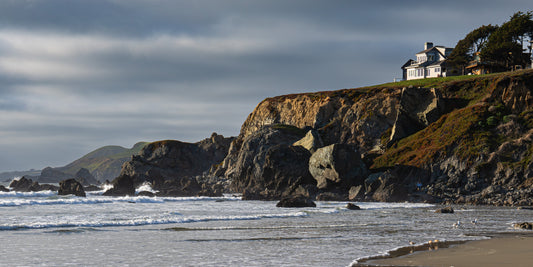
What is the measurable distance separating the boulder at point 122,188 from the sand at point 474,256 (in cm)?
6810

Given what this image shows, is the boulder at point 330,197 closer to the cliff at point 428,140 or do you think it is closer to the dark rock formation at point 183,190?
the cliff at point 428,140

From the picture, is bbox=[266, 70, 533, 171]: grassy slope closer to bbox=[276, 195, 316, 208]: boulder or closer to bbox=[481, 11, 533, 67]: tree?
bbox=[481, 11, 533, 67]: tree

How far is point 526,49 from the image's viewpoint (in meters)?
96.7

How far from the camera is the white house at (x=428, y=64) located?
371ft

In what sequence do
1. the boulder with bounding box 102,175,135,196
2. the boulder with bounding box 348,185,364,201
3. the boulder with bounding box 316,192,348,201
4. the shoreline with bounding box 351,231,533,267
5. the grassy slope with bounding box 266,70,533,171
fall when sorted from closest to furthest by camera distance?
the shoreline with bounding box 351,231,533,267
the boulder with bounding box 348,185,364,201
the boulder with bounding box 316,192,348,201
the grassy slope with bounding box 266,70,533,171
the boulder with bounding box 102,175,135,196

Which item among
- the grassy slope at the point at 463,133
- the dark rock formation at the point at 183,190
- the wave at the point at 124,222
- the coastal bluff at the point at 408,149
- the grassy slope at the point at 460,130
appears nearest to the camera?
the wave at the point at 124,222

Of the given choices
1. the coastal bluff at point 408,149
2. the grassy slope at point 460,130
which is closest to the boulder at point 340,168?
the coastal bluff at point 408,149

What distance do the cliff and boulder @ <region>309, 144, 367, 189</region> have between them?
647 millimetres

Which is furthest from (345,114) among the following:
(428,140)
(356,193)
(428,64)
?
(428,64)

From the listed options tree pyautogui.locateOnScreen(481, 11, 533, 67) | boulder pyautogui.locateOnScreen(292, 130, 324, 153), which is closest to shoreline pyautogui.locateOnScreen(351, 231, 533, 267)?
boulder pyautogui.locateOnScreen(292, 130, 324, 153)

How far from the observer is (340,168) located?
209 ft

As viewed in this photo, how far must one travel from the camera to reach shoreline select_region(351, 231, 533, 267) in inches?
601

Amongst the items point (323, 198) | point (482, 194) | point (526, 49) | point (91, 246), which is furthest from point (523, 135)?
point (91, 246)

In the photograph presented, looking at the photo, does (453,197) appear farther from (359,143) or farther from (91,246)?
(91,246)
